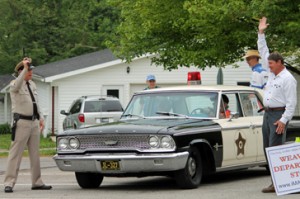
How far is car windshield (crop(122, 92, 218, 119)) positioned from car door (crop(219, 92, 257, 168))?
33cm

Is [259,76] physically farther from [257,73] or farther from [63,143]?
[63,143]

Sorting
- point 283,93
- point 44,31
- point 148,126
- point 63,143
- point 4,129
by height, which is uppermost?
point 44,31

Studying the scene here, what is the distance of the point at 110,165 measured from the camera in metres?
11.9

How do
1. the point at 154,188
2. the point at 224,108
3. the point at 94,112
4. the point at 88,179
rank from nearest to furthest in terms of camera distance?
1. the point at 154,188
2. the point at 88,179
3. the point at 224,108
4. the point at 94,112

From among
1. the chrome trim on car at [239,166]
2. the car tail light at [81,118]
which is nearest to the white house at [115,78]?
the car tail light at [81,118]

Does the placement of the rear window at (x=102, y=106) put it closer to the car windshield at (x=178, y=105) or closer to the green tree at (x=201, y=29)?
the green tree at (x=201, y=29)

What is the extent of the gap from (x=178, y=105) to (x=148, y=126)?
1328 mm

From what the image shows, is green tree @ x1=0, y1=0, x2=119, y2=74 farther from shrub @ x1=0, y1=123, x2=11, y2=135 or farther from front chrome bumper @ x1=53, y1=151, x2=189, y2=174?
front chrome bumper @ x1=53, y1=151, x2=189, y2=174

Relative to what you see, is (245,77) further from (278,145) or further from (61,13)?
(278,145)

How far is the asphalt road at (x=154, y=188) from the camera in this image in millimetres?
11461

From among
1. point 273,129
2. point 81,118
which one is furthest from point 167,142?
point 81,118

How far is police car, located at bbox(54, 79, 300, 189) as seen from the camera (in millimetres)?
11875

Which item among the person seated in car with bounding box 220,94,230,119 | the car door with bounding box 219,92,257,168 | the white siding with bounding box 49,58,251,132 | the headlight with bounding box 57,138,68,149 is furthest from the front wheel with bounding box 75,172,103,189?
the white siding with bounding box 49,58,251,132

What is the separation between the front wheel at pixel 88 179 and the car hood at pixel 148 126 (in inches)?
26.9
